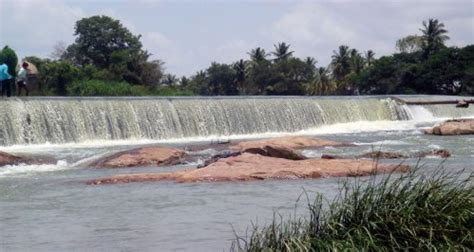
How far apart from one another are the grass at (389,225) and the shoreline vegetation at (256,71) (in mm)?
37241

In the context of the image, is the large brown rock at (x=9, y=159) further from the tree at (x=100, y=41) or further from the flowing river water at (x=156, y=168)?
the tree at (x=100, y=41)

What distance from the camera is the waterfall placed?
27.3 metres

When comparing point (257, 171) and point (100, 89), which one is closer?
point (257, 171)

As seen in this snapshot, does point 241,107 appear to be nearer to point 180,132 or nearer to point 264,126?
point 264,126

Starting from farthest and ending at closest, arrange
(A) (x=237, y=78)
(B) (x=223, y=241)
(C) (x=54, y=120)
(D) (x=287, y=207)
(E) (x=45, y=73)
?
(A) (x=237, y=78) < (E) (x=45, y=73) < (C) (x=54, y=120) < (D) (x=287, y=207) < (B) (x=223, y=241)

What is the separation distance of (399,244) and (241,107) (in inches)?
1084

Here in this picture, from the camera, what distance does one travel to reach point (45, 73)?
54.7 metres

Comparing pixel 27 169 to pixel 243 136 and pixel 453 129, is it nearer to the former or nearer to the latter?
pixel 243 136

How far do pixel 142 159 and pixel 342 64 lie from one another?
64912 millimetres

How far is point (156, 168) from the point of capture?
17.6 metres

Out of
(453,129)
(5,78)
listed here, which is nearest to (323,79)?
(453,129)

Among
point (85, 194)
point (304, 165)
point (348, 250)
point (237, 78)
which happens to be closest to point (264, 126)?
point (304, 165)

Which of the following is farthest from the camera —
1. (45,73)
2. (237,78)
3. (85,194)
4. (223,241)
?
(237,78)

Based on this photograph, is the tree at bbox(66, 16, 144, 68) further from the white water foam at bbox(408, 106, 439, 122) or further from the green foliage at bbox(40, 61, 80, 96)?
the white water foam at bbox(408, 106, 439, 122)
